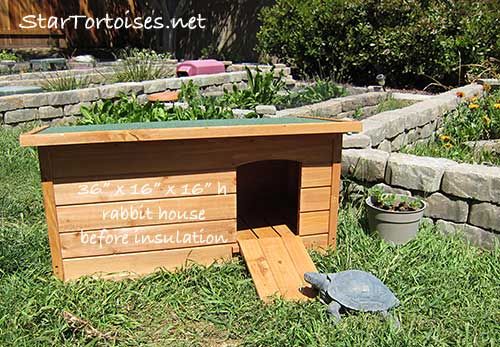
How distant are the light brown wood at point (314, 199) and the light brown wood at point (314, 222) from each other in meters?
0.04

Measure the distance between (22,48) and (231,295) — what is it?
1284 centimetres

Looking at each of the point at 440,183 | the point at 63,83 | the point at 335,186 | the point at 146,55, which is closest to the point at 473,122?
the point at 440,183

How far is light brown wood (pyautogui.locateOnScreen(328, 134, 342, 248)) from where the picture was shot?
3102mm

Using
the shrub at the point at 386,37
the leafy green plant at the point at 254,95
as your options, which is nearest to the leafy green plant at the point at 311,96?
the leafy green plant at the point at 254,95

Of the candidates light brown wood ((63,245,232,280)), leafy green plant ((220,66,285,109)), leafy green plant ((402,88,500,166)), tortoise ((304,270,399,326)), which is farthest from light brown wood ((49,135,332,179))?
leafy green plant ((220,66,285,109))

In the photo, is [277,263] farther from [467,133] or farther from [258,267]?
[467,133]

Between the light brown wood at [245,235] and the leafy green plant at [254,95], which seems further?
the leafy green plant at [254,95]

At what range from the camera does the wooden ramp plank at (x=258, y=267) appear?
2.72 m

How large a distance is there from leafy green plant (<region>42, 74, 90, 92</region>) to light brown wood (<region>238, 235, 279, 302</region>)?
4549mm

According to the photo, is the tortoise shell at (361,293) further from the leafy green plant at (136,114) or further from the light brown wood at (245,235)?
the leafy green plant at (136,114)

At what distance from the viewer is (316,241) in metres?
3.24

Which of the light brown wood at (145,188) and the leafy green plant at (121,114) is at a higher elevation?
the leafy green plant at (121,114)

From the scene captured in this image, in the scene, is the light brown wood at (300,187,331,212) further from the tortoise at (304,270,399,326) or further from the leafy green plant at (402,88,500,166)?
the leafy green plant at (402,88,500,166)

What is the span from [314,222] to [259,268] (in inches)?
21.0
